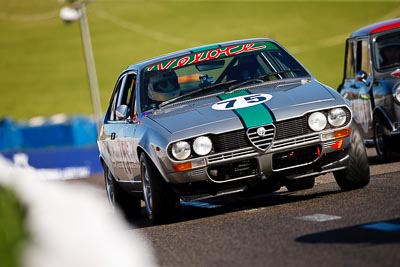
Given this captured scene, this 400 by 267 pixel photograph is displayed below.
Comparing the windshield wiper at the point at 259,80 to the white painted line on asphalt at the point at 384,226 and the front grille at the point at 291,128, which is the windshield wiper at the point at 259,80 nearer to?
the front grille at the point at 291,128

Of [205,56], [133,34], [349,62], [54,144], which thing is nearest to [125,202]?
[205,56]

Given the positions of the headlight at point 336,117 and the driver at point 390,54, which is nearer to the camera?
the headlight at point 336,117

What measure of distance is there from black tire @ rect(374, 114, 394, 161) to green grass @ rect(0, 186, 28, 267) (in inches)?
345

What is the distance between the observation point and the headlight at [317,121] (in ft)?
31.7

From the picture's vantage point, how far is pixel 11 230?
5.22 metres

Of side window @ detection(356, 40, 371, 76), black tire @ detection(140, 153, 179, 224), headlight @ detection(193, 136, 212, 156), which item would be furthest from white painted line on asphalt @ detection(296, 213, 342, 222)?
side window @ detection(356, 40, 371, 76)

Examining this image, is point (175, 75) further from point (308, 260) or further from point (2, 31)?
point (2, 31)

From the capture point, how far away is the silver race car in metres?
9.51

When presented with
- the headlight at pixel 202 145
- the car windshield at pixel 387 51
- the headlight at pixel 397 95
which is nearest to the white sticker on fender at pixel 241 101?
the headlight at pixel 202 145

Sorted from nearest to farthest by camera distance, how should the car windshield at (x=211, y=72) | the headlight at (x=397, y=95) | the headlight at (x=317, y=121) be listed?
the headlight at (x=317, y=121) < the car windshield at (x=211, y=72) < the headlight at (x=397, y=95)

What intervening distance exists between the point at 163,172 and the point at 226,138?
603 mm

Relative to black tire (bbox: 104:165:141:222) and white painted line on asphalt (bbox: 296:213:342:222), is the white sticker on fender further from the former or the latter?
black tire (bbox: 104:165:141:222)

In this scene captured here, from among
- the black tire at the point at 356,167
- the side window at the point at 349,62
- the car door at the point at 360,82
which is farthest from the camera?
the side window at the point at 349,62

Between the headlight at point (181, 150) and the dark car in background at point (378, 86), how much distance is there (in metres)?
4.74
